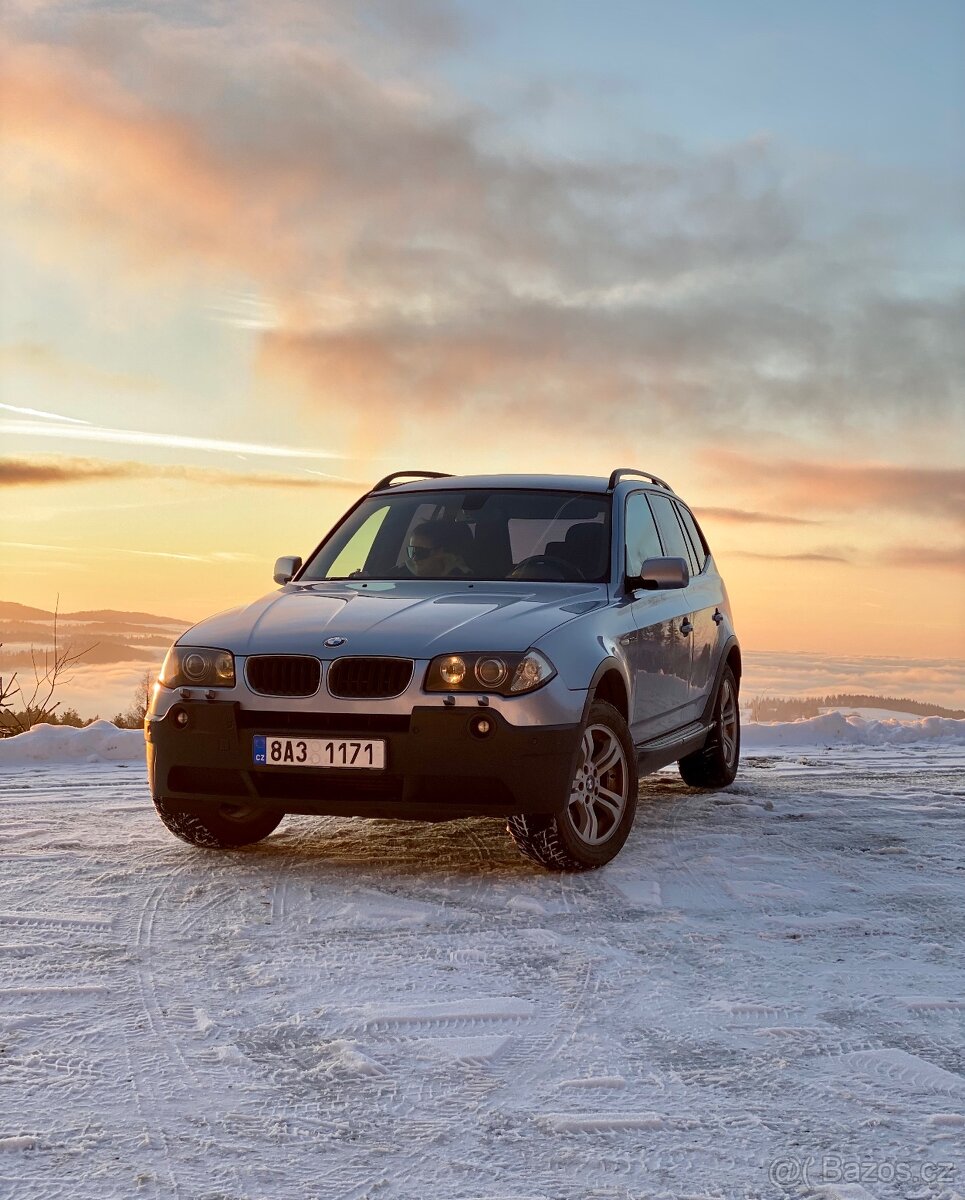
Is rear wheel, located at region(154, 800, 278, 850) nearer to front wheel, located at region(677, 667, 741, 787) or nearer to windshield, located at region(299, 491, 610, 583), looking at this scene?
windshield, located at region(299, 491, 610, 583)

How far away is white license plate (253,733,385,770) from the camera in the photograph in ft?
19.0

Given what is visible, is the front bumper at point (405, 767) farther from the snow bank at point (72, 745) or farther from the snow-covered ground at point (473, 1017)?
the snow bank at point (72, 745)

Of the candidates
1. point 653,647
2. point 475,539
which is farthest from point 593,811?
point 475,539

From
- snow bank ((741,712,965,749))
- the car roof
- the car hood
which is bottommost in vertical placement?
snow bank ((741,712,965,749))

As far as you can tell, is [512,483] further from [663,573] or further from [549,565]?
[663,573]

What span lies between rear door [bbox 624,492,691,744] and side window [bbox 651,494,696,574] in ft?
0.53

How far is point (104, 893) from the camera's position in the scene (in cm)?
578

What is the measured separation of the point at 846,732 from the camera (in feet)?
44.5

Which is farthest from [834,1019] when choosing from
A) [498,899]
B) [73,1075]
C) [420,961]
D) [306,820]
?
[306,820]

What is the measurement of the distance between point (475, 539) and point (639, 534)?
99 centimetres

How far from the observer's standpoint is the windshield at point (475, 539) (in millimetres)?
7188

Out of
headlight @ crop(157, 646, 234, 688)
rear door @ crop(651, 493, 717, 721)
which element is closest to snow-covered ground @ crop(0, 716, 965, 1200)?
headlight @ crop(157, 646, 234, 688)

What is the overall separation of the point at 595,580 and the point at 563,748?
1.42 m

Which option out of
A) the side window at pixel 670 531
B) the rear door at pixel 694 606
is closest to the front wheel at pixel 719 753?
the rear door at pixel 694 606
